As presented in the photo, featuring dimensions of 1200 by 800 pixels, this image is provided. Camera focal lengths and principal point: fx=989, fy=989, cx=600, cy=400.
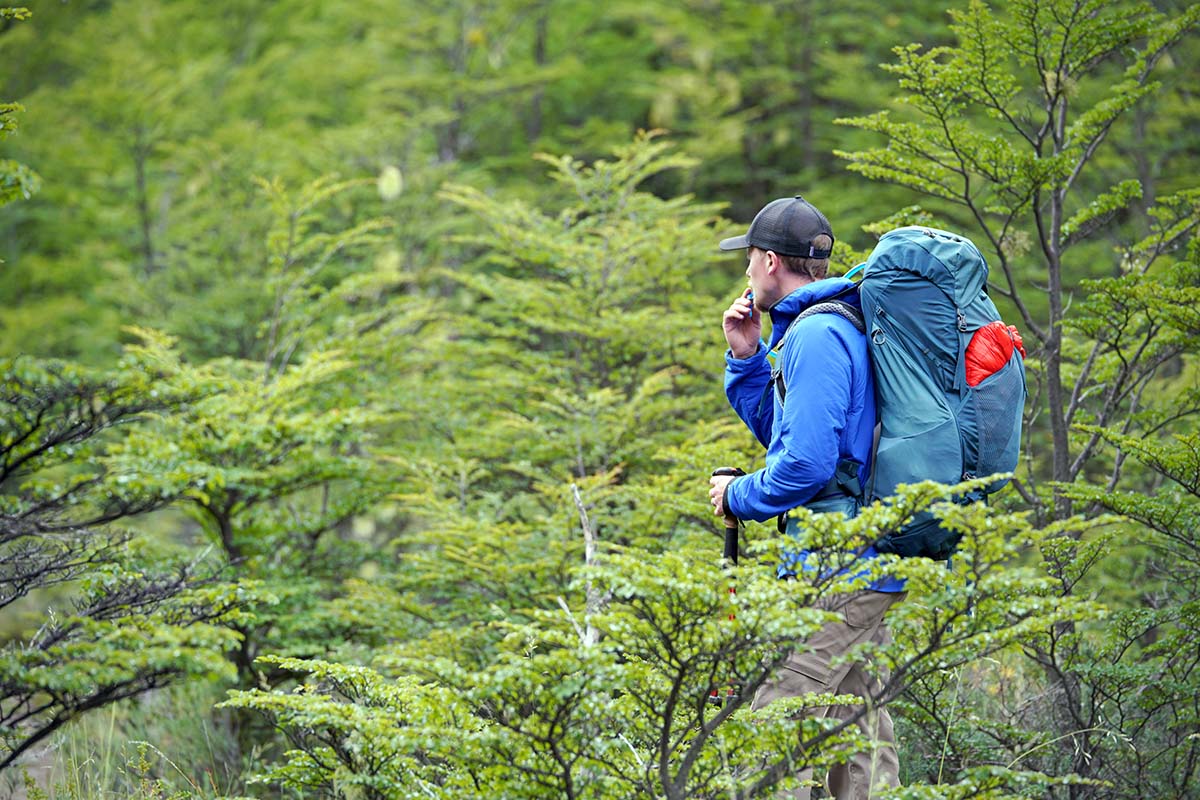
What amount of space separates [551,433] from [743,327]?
3613 mm

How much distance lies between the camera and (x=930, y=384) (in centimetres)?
267

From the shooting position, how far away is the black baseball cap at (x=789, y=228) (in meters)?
2.87

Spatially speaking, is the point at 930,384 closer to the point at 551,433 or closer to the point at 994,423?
the point at 994,423

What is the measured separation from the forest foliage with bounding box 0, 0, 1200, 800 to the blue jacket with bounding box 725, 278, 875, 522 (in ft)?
0.64

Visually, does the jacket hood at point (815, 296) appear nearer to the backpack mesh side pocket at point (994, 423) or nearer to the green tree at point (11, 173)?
the backpack mesh side pocket at point (994, 423)

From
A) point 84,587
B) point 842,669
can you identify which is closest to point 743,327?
point 842,669

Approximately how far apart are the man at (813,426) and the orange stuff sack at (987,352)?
270 mm

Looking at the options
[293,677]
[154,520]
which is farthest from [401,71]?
[293,677]

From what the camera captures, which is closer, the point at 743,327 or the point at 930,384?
the point at 930,384

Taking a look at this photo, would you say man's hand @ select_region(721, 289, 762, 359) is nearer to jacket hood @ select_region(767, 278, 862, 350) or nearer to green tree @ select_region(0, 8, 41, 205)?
jacket hood @ select_region(767, 278, 862, 350)

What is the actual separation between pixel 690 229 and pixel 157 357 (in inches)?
140

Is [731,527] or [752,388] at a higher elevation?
[752,388]

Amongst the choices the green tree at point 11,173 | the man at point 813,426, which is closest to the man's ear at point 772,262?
the man at point 813,426

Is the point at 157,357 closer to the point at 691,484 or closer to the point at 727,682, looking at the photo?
the point at 691,484
